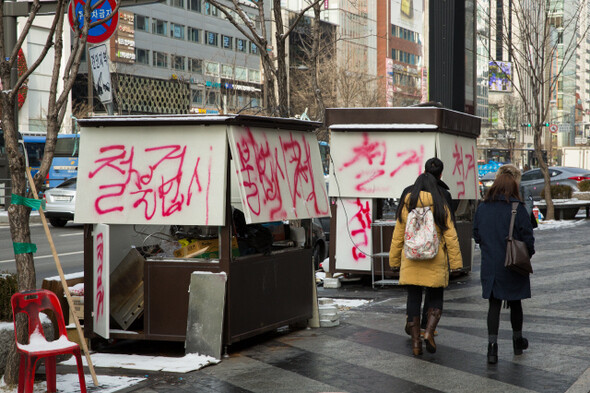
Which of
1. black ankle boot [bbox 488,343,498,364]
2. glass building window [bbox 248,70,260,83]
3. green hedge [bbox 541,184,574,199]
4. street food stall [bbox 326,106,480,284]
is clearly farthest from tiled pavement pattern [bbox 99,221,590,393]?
glass building window [bbox 248,70,260,83]

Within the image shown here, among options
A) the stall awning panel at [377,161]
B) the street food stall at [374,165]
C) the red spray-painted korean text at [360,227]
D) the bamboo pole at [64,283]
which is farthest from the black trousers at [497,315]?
the red spray-painted korean text at [360,227]

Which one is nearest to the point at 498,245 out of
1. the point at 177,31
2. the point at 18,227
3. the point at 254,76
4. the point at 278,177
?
the point at 278,177

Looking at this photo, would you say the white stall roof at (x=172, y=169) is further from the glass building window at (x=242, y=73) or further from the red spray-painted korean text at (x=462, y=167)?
the glass building window at (x=242, y=73)

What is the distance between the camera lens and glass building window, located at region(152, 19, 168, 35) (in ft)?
244

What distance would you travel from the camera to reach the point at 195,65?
7894 cm

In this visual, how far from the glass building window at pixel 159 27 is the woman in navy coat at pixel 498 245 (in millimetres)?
69454

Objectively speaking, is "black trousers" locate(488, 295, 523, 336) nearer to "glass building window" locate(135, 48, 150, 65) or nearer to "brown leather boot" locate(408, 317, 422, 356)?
"brown leather boot" locate(408, 317, 422, 356)

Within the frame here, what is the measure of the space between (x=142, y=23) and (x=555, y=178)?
48.0 meters

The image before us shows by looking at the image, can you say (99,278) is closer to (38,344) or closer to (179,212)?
(179,212)

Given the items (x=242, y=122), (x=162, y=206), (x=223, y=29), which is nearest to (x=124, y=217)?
(x=162, y=206)

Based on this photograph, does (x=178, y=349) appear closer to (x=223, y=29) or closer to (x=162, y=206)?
(x=162, y=206)

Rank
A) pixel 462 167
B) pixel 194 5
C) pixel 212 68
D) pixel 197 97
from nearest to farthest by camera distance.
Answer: pixel 462 167 < pixel 212 68 < pixel 197 97 < pixel 194 5

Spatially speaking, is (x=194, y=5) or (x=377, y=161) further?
(x=194, y=5)

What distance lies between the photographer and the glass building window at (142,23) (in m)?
72.3
